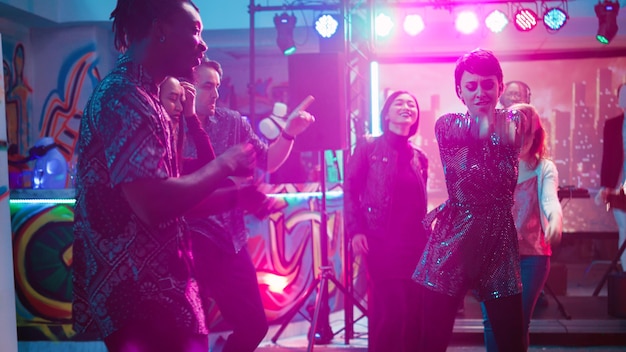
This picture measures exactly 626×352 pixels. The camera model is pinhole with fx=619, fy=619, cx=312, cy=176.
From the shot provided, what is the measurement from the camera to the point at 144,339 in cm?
148

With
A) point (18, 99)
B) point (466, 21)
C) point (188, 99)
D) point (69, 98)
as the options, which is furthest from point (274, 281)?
point (18, 99)

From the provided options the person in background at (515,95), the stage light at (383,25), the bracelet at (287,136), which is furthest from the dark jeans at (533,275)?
the stage light at (383,25)

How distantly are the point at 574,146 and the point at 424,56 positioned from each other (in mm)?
2446

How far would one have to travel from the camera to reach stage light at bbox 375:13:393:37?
616 cm

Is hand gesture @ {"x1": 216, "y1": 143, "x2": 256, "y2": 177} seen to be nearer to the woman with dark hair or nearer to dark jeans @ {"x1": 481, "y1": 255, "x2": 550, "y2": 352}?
dark jeans @ {"x1": 481, "y1": 255, "x2": 550, "y2": 352}

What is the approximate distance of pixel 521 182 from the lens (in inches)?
123

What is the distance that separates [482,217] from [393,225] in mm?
1110

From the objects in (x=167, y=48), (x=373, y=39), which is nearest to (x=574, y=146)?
(x=373, y=39)

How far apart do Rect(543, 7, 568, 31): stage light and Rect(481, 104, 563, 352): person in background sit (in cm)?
344

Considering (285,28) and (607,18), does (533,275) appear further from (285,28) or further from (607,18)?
(285,28)

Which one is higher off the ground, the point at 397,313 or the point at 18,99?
the point at 18,99

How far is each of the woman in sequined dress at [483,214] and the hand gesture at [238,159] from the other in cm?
113

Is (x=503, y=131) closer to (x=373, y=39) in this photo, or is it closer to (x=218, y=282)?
(x=218, y=282)

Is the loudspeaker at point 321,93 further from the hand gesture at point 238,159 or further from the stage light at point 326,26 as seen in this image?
the hand gesture at point 238,159
